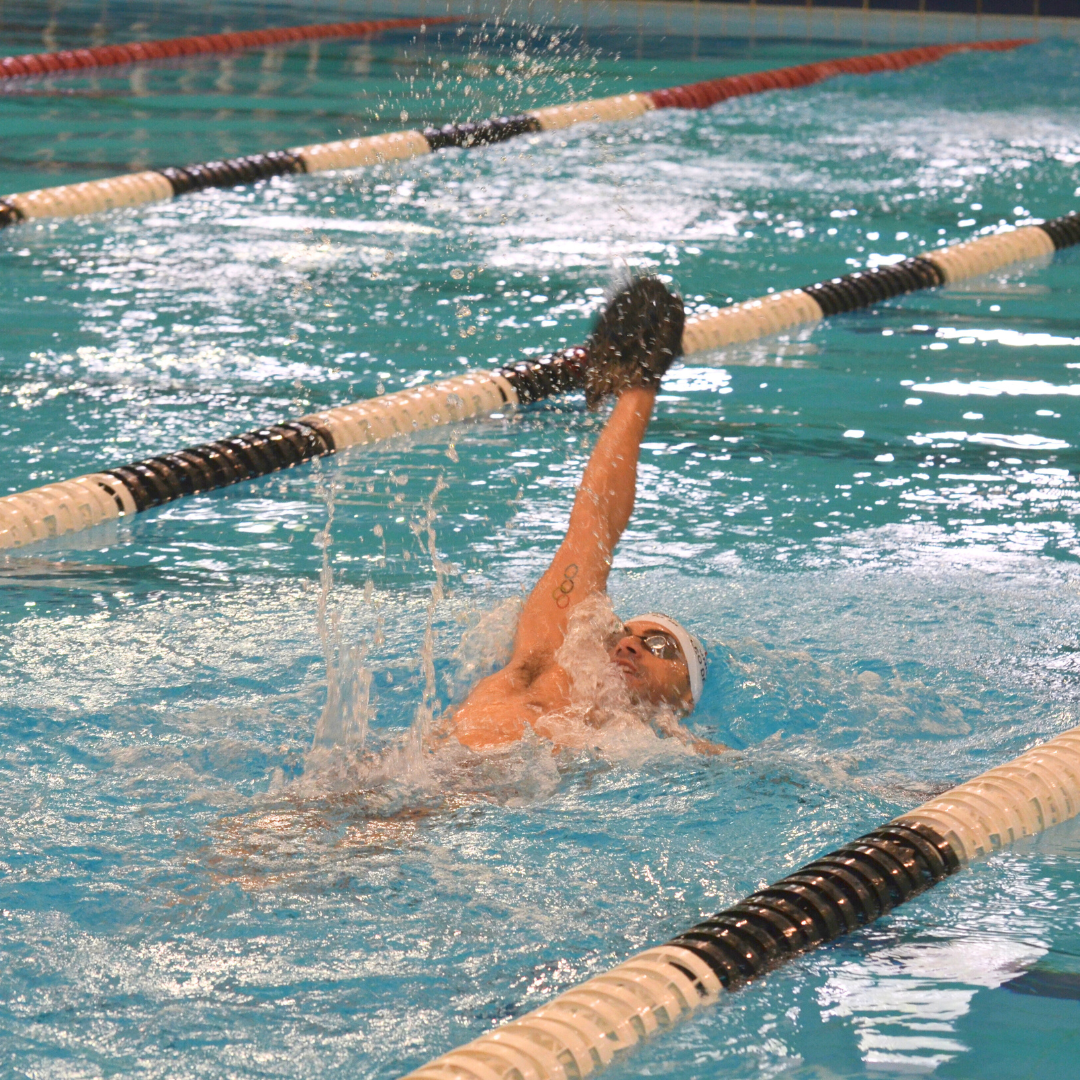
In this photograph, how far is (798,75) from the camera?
32.7 feet

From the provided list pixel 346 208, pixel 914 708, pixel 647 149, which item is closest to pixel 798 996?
pixel 914 708

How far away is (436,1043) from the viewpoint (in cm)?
219

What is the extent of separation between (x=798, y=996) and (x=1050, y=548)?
195 centimetres

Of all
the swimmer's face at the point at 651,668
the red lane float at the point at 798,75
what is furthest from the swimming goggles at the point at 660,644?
the red lane float at the point at 798,75

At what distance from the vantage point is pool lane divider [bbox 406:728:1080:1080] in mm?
2072

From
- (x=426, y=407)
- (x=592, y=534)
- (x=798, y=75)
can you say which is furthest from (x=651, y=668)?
(x=798, y=75)

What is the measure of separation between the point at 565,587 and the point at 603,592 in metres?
0.07

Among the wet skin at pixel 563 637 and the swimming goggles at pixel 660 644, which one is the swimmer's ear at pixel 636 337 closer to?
the wet skin at pixel 563 637

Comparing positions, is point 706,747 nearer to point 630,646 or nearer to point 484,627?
point 630,646

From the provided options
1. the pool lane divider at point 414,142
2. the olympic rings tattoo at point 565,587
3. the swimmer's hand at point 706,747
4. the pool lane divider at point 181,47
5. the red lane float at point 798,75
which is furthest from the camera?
the pool lane divider at point 181,47

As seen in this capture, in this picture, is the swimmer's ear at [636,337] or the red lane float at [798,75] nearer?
the swimmer's ear at [636,337]

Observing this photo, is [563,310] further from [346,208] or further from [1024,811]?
[1024,811]

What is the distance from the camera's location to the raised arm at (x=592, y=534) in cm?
315

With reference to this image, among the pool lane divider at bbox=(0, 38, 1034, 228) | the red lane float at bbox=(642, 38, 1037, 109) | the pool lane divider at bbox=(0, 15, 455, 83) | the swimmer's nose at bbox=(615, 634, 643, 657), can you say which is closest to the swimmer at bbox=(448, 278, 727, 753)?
the swimmer's nose at bbox=(615, 634, 643, 657)
